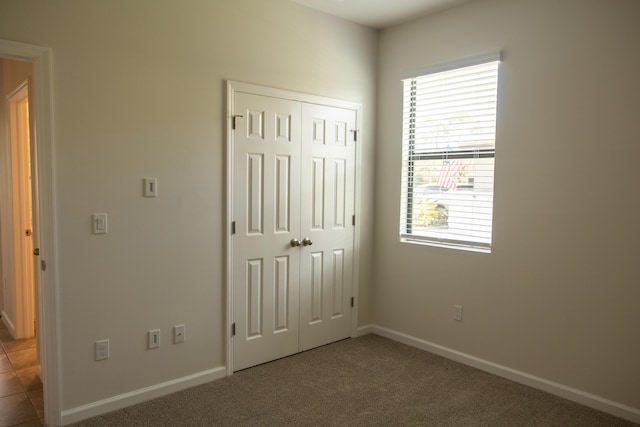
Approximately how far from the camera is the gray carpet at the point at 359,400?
2730 millimetres

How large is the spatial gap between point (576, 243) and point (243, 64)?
2575 millimetres

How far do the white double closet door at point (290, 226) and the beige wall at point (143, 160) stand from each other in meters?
0.17

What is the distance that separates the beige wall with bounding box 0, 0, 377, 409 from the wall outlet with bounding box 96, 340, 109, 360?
32 mm

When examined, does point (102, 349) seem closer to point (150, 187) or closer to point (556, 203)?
point (150, 187)

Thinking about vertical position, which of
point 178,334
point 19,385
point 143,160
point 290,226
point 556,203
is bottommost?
point 19,385

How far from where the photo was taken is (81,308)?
105 inches

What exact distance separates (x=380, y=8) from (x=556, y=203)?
1992 millimetres

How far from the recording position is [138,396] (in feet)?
9.48

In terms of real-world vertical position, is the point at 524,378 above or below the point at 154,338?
below

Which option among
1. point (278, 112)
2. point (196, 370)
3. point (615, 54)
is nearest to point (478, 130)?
point (615, 54)

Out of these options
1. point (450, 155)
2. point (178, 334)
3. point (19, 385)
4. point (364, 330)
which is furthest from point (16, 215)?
point (450, 155)

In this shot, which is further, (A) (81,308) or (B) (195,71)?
(B) (195,71)

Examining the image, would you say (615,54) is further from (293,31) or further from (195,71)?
(195,71)

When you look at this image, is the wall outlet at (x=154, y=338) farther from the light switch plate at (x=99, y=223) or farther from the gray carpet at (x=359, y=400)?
the light switch plate at (x=99, y=223)
